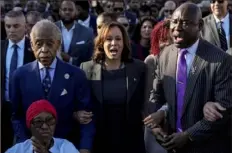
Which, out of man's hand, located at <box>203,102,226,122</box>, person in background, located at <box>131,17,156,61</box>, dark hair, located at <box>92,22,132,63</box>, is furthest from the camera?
person in background, located at <box>131,17,156,61</box>

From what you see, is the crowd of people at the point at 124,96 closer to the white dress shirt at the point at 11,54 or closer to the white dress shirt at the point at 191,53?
the white dress shirt at the point at 191,53

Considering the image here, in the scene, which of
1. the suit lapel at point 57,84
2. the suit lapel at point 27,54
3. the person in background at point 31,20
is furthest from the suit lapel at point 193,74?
the person in background at point 31,20

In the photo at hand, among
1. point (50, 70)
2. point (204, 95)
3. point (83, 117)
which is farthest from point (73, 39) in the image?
point (204, 95)

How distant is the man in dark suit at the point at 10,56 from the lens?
5094 mm

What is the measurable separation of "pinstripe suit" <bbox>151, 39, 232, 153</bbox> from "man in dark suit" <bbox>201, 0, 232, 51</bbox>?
198 centimetres

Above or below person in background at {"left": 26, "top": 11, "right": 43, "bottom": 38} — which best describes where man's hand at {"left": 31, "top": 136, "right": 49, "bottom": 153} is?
below

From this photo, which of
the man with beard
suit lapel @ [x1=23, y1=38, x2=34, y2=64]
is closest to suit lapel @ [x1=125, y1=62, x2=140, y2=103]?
suit lapel @ [x1=23, y1=38, x2=34, y2=64]

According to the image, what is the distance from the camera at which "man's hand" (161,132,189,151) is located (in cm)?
368

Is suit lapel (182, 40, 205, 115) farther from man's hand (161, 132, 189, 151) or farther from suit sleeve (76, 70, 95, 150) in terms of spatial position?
suit sleeve (76, 70, 95, 150)

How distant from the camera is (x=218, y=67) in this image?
3584 millimetres

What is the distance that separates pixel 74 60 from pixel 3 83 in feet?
3.29

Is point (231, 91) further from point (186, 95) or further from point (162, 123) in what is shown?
point (162, 123)

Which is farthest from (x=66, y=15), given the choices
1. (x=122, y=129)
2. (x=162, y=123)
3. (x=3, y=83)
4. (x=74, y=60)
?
(x=162, y=123)

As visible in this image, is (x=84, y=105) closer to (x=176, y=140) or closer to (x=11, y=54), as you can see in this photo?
(x=176, y=140)
